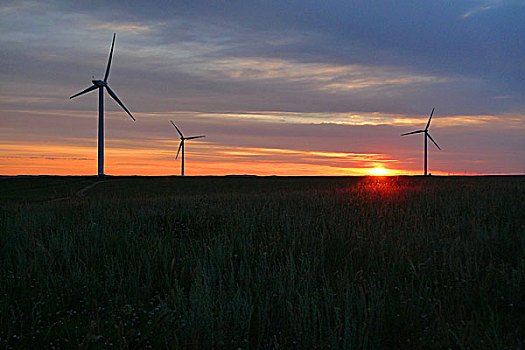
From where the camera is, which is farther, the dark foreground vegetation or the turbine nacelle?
the turbine nacelle

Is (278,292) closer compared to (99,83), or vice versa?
(278,292)

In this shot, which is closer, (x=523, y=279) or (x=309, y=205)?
(x=523, y=279)

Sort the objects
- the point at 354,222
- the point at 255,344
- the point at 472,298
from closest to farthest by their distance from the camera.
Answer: the point at 255,344 < the point at 472,298 < the point at 354,222

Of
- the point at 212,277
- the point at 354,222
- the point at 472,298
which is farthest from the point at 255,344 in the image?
the point at 354,222

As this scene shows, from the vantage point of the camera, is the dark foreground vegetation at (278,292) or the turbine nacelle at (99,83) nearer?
the dark foreground vegetation at (278,292)

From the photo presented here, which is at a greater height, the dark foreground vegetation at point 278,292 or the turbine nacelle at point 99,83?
the turbine nacelle at point 99,83

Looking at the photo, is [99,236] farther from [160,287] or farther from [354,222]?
[354,222]

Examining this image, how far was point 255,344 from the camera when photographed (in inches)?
201

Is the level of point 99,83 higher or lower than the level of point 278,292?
higher

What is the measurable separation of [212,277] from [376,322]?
251cm

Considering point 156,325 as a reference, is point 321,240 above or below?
above

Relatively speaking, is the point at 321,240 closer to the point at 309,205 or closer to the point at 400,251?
the point at 400,251

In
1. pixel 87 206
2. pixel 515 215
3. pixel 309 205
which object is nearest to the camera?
pixel 515 215

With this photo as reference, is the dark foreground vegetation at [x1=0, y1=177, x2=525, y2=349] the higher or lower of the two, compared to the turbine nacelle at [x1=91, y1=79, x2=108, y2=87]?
lower
